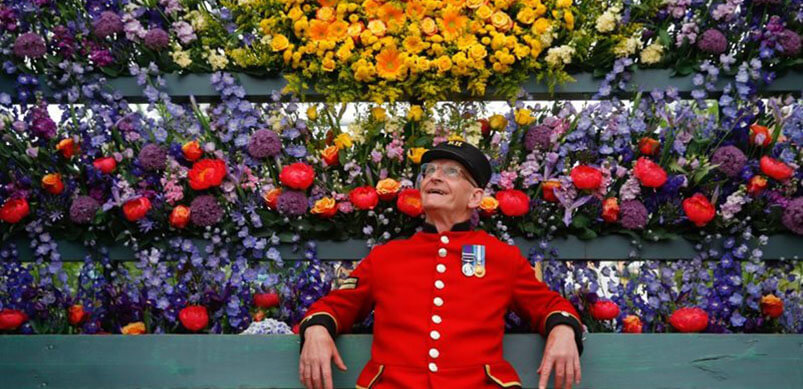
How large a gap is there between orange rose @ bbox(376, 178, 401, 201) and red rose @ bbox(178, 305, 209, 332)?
85 centimetres

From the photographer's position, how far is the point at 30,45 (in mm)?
3088

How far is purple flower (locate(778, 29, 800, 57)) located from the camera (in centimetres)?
301

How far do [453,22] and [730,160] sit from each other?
1.30m

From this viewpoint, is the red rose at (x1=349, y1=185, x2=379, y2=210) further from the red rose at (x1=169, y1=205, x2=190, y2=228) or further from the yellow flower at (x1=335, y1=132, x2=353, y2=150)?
the red rose at (x1=169, y1=205, x2=190, y2=228)

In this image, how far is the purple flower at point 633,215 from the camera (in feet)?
9.37

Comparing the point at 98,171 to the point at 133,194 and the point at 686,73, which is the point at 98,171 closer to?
the point at 133,194

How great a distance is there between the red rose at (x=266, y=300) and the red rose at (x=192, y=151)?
0.65 meters

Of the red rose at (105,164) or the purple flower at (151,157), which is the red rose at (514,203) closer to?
the purple flower at (151,157)

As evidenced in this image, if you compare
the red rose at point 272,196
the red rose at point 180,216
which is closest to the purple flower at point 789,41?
the red rose at point 272,196

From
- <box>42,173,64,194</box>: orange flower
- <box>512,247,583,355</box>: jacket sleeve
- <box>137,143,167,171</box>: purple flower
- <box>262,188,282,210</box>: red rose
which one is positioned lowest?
<box>512,247,583,355</box>: jacket sleeve

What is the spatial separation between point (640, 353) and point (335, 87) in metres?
1.66

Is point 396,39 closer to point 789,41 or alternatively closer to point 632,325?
point 632,325

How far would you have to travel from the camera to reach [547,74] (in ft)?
10.1

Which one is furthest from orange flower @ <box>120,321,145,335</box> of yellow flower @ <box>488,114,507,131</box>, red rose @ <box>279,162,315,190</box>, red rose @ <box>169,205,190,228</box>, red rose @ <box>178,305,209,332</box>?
yellow flower @ <box>488,114,507,131</box>
